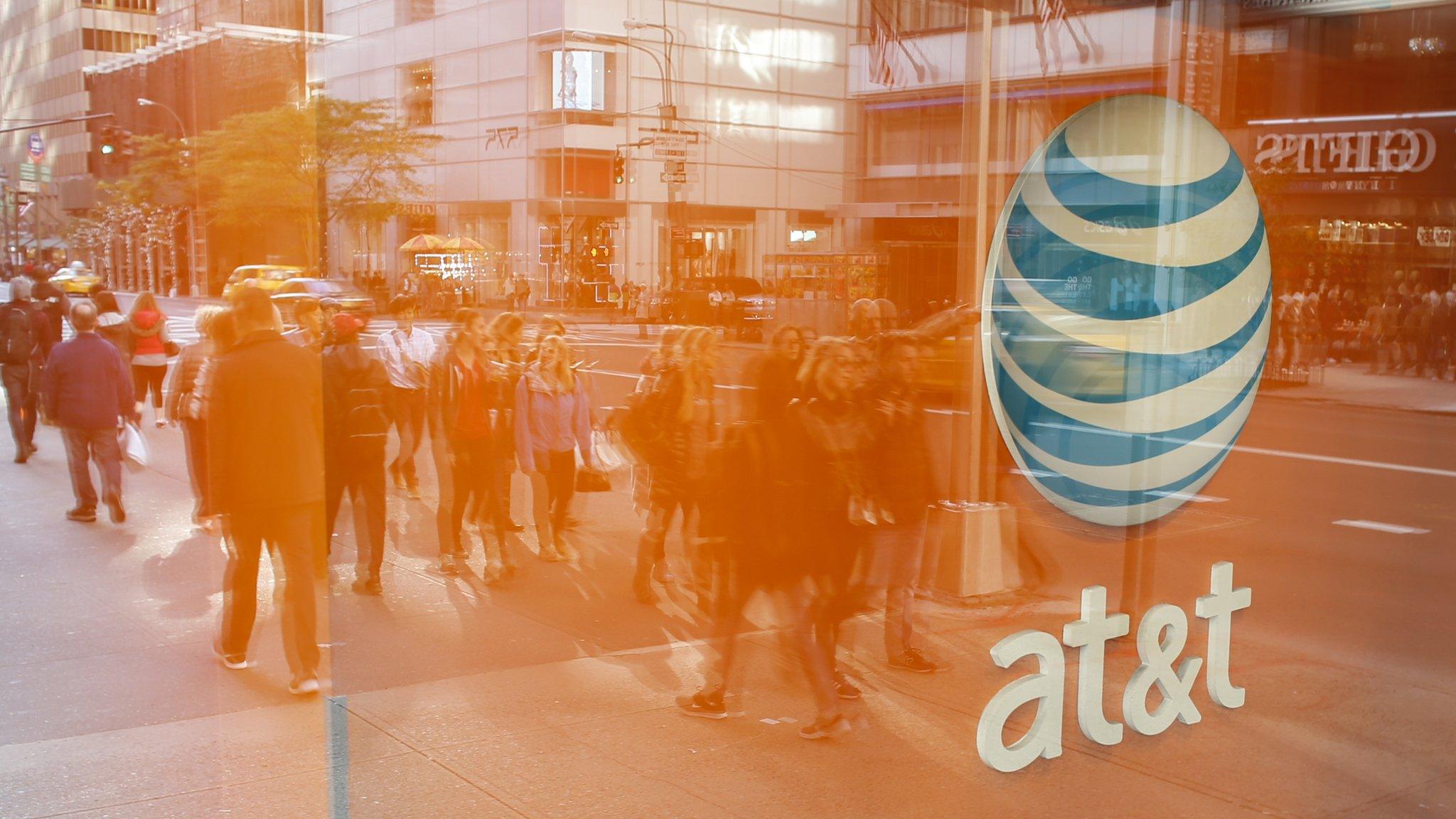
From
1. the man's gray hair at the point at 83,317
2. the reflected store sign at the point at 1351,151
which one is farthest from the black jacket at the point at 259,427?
the reflected store sign at the point at 1351,151

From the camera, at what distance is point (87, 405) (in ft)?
32.6

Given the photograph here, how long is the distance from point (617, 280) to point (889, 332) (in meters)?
1.40

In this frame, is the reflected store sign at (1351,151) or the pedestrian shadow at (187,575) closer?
the pedestrian shadow at (187,575)

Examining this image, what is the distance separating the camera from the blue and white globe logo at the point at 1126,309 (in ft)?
25.1

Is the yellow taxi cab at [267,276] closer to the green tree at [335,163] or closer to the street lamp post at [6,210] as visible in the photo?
the green tree at [335,163]

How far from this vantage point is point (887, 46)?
22.3 ft

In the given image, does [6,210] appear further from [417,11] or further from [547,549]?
[417,11]

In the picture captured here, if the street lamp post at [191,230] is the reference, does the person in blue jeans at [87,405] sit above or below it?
below

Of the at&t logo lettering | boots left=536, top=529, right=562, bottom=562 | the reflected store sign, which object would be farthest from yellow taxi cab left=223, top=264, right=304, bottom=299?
the reflected store sign

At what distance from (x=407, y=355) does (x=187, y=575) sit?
2.10m

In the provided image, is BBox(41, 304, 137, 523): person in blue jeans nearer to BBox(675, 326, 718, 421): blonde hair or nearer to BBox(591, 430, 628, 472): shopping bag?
BBox(591, 430, 628, 472): shopping bag

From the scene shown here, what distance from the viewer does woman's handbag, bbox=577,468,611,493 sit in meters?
8.37

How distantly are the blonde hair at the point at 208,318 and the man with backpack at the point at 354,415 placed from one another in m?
0.73

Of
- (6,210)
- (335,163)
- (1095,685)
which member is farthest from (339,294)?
(6,210)
